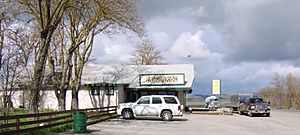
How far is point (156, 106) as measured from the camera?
27516mm

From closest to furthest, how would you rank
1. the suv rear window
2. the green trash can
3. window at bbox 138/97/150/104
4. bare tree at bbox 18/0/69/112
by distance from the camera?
the green trash can < bare tree at bbox 18/0/69/112 < the suv rear window < window at bbox 138/97/150/104

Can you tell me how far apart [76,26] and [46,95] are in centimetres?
1039

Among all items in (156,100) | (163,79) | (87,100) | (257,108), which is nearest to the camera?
(156,100)

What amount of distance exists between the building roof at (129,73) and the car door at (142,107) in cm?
979

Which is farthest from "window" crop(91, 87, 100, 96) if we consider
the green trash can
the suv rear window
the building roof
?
the green trash can

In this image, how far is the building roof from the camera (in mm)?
38344

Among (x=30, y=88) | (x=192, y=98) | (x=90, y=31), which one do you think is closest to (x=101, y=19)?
(x=90, y=31)

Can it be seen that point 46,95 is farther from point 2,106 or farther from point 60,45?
point 2,106

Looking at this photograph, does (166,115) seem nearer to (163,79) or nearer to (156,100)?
(156,100)

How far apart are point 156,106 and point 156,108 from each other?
139 mm

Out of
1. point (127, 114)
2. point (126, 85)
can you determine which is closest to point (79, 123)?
point (127, 114)

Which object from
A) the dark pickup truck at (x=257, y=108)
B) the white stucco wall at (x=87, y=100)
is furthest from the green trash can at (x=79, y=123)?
the dark pickup truck at (x=257, y=108)

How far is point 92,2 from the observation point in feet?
78.7

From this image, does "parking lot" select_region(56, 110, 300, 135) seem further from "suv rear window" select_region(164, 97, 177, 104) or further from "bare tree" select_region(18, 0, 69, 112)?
"bare tree" select_region(18, 0, 69, 112)
